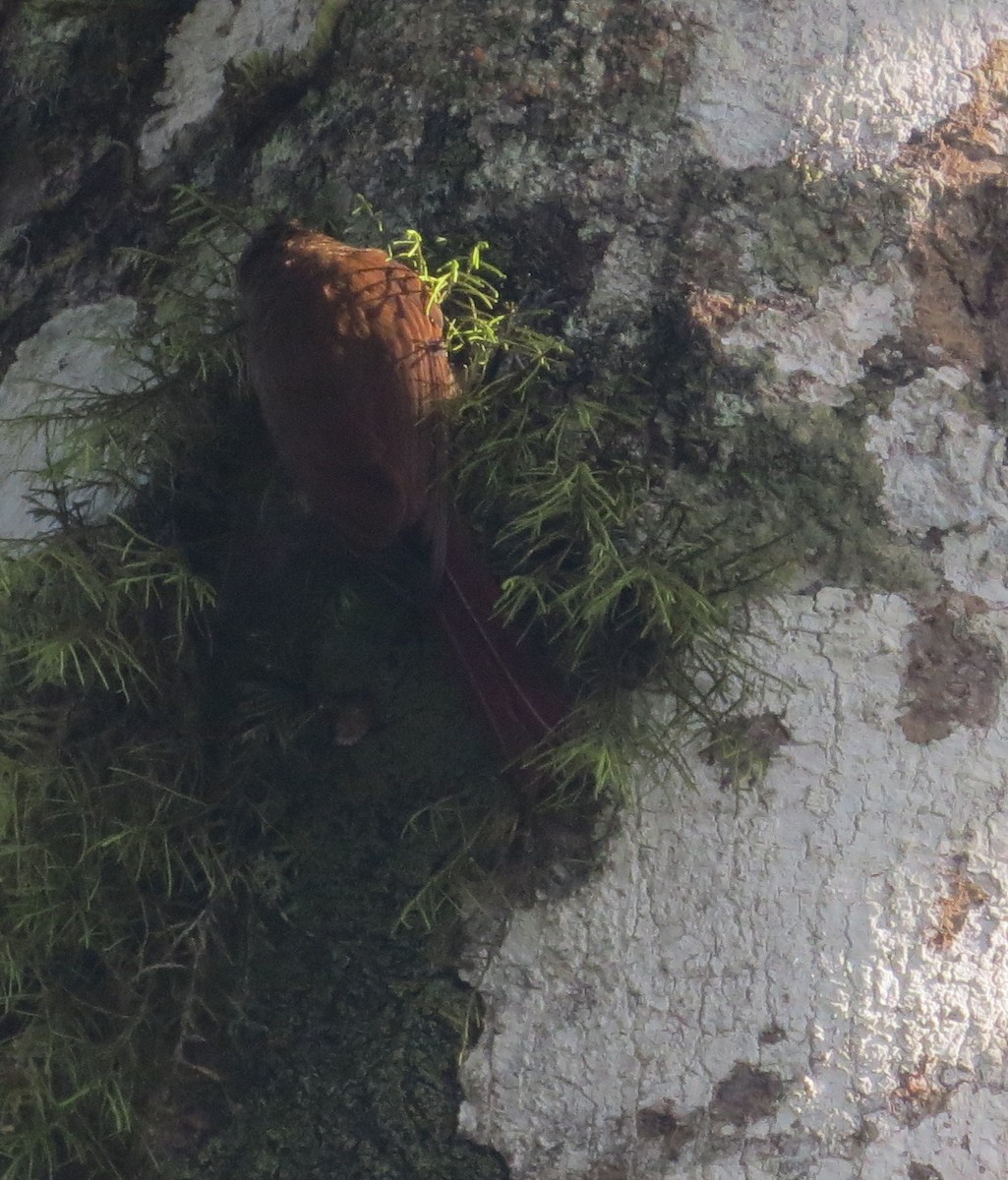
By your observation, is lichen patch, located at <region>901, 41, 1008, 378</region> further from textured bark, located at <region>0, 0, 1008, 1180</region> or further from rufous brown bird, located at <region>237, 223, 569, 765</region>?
rufous brown bird, located at <region>237, 223, 569, 765</region>

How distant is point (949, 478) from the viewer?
1335mm

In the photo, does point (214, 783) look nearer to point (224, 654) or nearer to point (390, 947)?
point (224, 654)

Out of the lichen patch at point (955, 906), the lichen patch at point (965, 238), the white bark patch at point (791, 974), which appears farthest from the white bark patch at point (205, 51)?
the lichen patch at point (955, 906)

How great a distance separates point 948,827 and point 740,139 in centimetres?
76

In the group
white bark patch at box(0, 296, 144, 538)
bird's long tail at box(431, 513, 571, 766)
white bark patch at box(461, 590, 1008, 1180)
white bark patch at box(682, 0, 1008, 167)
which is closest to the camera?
white bark patch at box(461, 590, 1008, 1180)

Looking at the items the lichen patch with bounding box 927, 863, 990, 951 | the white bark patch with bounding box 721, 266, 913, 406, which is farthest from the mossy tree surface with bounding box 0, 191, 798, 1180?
the lichen patch with bounding box 927, 863, 990, 951

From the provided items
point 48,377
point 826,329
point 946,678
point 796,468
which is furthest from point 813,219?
point 48,377

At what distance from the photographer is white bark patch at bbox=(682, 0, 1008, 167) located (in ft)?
4.67

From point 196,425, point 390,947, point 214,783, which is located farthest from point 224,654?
point 390,947

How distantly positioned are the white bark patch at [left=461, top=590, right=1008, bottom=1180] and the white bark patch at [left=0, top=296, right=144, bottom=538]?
0.85 m

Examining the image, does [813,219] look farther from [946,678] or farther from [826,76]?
[946,678]

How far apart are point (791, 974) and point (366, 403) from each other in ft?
2.39

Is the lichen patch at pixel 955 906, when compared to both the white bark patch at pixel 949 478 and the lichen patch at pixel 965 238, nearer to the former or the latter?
the white bark patch at pixel 949 478

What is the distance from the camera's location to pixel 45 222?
1.81m
